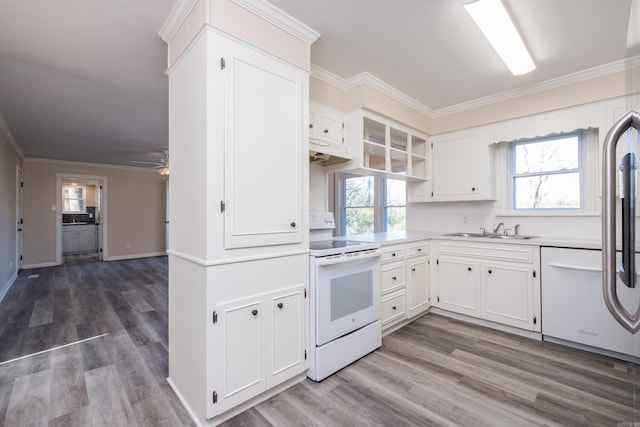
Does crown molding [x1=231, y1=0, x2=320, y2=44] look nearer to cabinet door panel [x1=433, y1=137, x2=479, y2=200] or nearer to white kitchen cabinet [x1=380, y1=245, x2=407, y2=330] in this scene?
white kitchen cabinet [x1=380, y1=245, x2=407, y2=330]

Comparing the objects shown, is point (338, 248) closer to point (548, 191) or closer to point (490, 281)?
point (490, 281)

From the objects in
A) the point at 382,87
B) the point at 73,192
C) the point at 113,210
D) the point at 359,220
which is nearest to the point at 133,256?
the point at 113,210

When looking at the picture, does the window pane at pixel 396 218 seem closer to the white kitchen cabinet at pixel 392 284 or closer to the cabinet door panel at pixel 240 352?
the white kitchen cabinet at pixel 392 284

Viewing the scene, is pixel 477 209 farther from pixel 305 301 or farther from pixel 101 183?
pixel 101 183

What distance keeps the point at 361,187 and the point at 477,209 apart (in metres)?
2.93

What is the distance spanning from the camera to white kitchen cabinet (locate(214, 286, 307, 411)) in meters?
1.65

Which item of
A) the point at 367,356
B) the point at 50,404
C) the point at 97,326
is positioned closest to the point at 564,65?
the point at 367,356

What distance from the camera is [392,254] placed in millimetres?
2836

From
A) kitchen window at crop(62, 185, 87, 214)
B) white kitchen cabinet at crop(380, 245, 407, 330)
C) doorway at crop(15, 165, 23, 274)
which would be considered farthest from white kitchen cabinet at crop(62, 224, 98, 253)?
white kitchen cabinet at crop(380, 245, 407, 330)

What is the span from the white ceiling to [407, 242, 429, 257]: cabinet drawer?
5.41ft

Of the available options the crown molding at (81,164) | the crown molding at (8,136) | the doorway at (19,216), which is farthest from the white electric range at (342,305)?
the crown molding at (81,164)

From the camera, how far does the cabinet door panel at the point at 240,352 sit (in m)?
1.64

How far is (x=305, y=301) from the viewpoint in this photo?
2049 millimetres

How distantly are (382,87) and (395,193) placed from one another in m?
2.97
